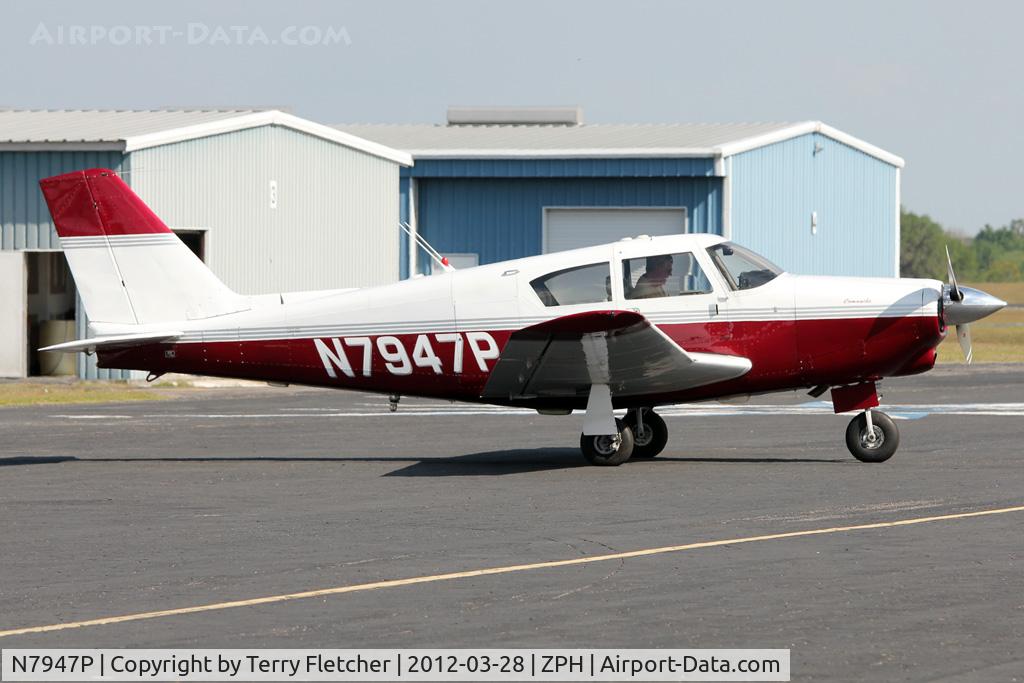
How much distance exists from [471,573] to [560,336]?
5218 mm

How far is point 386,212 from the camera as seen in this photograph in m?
35.5

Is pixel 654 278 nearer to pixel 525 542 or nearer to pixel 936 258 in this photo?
pixel 525 542

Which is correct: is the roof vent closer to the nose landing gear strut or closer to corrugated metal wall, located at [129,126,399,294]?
corrugated metal wall, located at [129,126,399,294]

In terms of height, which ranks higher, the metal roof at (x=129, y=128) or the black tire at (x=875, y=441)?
the metal roof at (x=129, y=128)

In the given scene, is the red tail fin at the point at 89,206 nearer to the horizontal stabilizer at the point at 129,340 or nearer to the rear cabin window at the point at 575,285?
the horizontal stabilizer at the point at 129,340

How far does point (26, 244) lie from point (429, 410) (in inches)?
425

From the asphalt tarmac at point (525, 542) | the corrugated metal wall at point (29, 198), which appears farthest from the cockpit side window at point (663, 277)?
the corrugated metal wall at point (29, 198)

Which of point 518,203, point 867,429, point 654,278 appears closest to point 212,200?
point 518,203

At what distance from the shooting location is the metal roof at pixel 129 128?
2950 cm

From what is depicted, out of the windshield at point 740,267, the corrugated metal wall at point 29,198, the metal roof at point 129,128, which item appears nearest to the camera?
the windshield at point 740,267

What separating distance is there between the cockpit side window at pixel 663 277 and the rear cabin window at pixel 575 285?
213mm

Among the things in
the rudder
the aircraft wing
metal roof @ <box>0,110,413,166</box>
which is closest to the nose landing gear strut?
the aircraft wing

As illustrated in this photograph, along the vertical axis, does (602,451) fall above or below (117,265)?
below

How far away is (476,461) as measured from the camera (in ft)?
52.4
